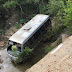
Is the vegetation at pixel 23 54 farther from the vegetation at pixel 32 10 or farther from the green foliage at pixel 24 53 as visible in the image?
the vegetation at pixel 32 10

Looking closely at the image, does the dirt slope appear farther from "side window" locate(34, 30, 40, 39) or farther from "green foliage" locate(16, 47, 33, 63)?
"side window" locate(34, 30, 40, 39)

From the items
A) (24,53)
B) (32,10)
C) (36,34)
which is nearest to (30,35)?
(36,34)

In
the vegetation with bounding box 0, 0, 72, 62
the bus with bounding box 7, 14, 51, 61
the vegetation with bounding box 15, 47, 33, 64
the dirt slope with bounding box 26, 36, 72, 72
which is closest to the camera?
the dirt slope with bounding box 26, 36, 72, 72

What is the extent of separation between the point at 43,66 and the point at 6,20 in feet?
30.2

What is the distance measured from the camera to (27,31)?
8906 mm

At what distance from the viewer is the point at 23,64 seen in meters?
8.74

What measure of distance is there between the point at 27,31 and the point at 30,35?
1.47 feet

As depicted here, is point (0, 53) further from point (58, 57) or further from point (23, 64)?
point (58, 57)

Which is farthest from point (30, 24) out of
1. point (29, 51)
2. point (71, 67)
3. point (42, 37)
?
point (71, 67)

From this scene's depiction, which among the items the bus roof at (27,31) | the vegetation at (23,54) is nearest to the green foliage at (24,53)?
the vegetation at (23,54)

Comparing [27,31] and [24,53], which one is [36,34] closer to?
[27,31]

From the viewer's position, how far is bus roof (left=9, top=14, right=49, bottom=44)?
8.36 metres

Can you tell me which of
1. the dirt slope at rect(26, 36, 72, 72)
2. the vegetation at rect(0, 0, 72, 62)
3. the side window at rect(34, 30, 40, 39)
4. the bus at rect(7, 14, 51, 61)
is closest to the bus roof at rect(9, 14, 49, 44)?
the bus at rect(7, 14, 51, 61)

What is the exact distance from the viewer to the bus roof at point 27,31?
8356 millimetres
